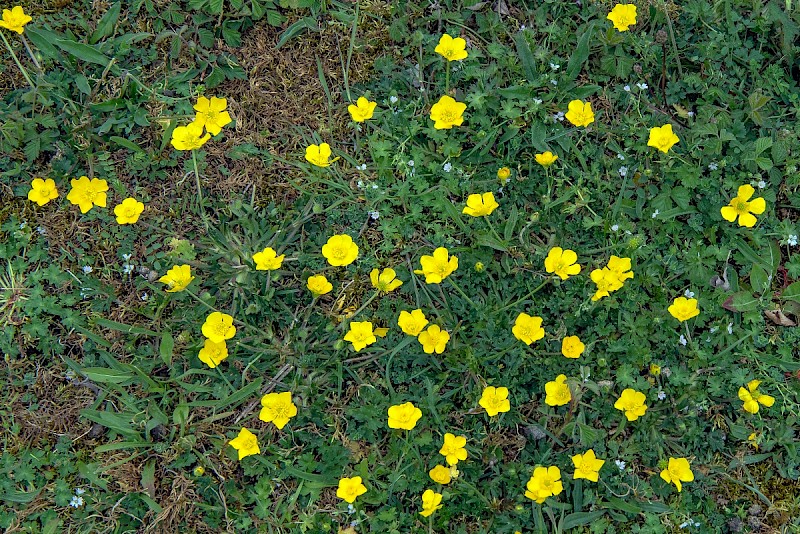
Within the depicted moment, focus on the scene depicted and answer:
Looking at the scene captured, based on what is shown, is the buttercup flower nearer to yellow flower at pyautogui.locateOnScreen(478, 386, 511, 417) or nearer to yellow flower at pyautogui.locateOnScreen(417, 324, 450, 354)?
yellow flower at pyautogui.locateOnScreen(478, 386, 511, 417)

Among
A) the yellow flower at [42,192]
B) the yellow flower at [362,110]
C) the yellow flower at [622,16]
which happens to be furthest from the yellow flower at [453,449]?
the yellow flower at [42,192]

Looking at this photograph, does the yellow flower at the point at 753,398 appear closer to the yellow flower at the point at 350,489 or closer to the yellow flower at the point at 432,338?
the yellow flower at the point at 432,338

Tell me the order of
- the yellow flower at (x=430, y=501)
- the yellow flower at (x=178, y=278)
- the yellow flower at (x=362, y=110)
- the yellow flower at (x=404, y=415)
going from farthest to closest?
1. the yellow flower at (x=362, y=110)
2. the yellow flower at (x=178, y=278)
3. the yellow flower at (x=404, y=415)
4. the yellow flower at (x=430, y=501)

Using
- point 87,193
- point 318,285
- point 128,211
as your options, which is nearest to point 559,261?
point 318,285

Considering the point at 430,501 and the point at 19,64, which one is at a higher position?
the point at 19,64

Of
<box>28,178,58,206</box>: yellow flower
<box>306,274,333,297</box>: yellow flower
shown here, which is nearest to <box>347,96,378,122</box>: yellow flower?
<box>306,274,333,297</box>: yellow flower

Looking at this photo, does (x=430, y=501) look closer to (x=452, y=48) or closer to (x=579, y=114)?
(x=579, y=114)

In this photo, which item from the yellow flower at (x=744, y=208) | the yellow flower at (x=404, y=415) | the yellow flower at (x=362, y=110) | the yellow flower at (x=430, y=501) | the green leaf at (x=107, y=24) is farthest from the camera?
the green leaf at (x=107, y=24)
